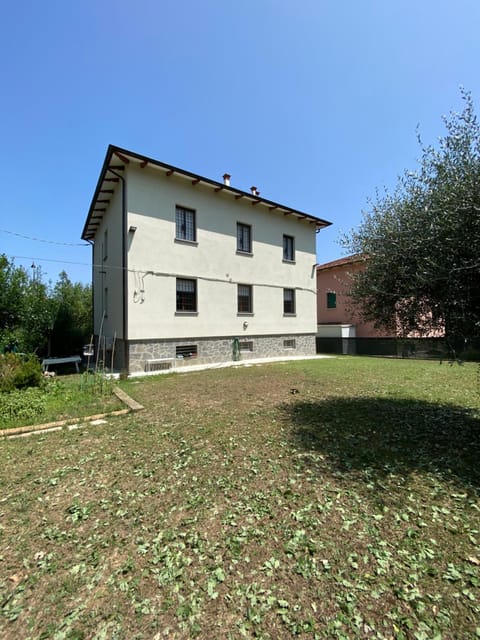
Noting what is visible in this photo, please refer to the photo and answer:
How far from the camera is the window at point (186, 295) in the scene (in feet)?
42.4

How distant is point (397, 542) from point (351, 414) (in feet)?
11.3

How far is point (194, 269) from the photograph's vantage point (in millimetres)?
13242

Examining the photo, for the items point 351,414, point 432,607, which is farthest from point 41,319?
point 432,607

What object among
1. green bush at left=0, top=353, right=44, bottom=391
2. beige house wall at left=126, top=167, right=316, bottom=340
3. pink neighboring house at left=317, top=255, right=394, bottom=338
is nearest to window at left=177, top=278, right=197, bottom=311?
beige house wall at left=126, top=167, right=316, bottom=340

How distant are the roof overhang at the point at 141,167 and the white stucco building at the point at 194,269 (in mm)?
47

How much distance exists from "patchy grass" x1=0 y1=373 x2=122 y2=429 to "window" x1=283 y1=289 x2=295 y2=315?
36.6 feet

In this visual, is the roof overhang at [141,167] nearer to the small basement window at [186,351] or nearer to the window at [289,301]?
the window at [289,301]

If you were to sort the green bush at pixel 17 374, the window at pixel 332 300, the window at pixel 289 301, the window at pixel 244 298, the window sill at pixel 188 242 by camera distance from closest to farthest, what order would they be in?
the green bush at pixel 17 374, the window sill at pixel 188 242, the window at pixel 244 298, the window at pixel 289 301, the window at pixel 332 300

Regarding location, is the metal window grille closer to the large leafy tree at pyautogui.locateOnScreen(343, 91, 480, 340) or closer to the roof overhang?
the roof overhang

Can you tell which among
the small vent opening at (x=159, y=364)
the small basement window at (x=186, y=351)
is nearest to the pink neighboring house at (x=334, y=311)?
the small basement window at (x=186, y=351)

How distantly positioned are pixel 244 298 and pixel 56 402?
401 inches

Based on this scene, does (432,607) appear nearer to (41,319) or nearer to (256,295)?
(256,295)

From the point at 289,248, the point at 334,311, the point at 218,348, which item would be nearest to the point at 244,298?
the point at 218,348

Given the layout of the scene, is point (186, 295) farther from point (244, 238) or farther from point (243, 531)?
point (243, 531)
